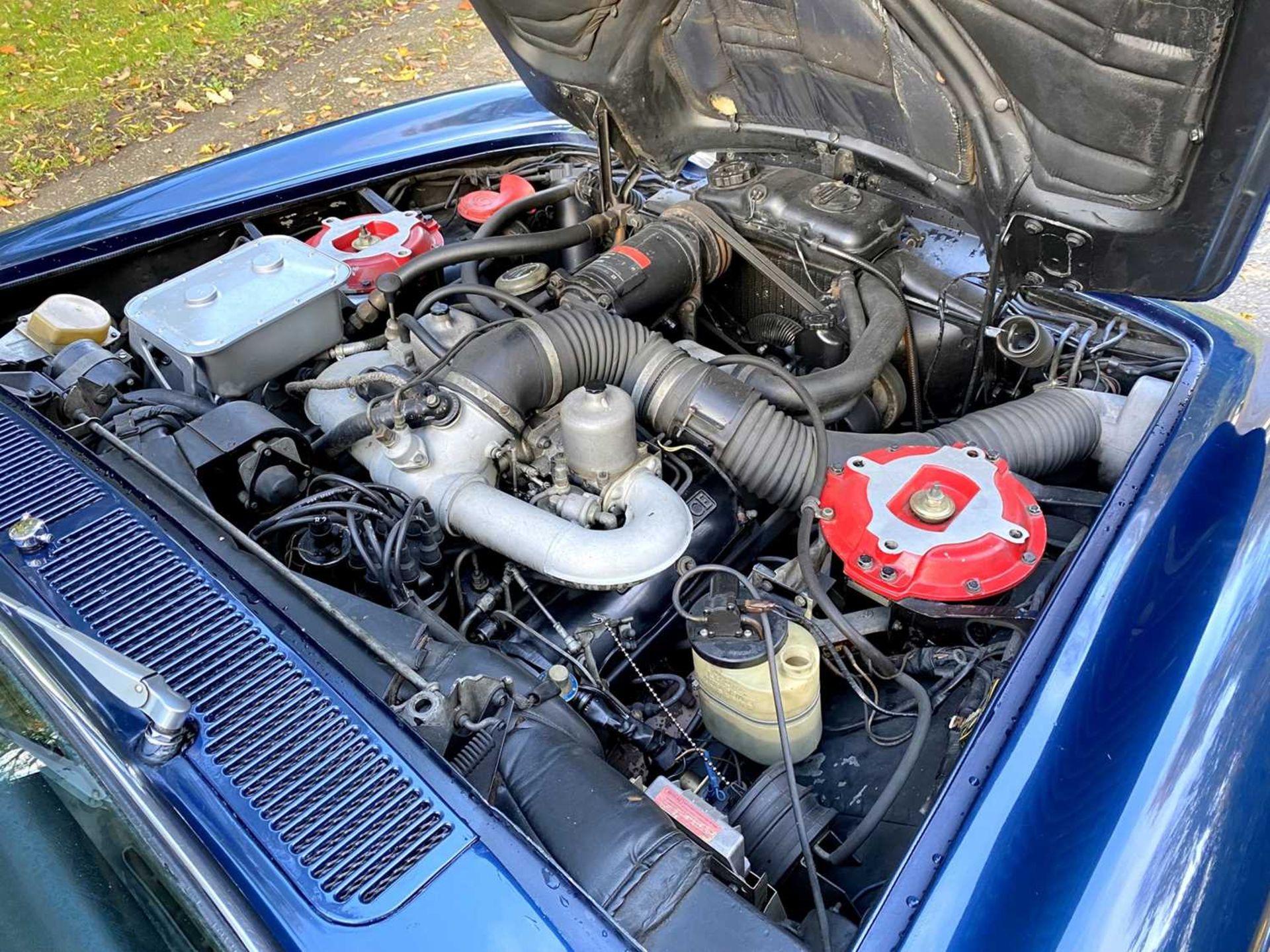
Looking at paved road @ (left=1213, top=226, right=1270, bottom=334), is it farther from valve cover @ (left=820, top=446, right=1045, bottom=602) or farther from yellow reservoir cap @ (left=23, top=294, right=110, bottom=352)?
yellow reservoir cap @ (left=23, top=294, right=110, bottom=352)

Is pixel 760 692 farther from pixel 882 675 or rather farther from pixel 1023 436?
pixel 1023 436

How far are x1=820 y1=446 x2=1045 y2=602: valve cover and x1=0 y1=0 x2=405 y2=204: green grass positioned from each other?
527cm

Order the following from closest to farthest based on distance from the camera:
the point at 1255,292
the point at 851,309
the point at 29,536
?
the point at 29,536 < the point at 851,309 < the point at 1255,292

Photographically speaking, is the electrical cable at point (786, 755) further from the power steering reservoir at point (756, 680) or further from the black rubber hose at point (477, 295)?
the black rubber hose at point (477, 295)

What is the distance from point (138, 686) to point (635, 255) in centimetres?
129

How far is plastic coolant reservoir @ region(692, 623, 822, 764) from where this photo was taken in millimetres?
1397

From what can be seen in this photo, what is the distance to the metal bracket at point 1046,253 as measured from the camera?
1.60 metres

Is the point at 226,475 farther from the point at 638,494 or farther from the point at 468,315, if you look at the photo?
the point at 638,494

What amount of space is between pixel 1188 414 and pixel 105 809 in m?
1.69

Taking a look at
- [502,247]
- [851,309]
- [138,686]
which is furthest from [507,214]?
[138,686]

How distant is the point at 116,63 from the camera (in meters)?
6.36

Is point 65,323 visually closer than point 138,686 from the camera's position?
No

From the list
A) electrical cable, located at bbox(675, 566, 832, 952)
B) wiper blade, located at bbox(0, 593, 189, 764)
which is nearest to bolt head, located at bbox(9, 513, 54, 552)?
wiper blade, located at bbox(0, 593, 189, 764)

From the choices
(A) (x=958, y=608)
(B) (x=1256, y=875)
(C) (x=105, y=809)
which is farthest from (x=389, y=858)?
Answer: (B) (x=1256, y=875)
